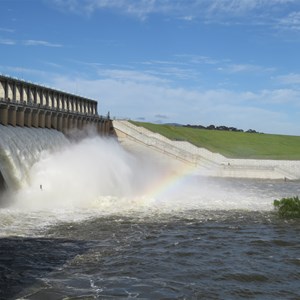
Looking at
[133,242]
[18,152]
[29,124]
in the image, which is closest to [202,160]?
[29,124]

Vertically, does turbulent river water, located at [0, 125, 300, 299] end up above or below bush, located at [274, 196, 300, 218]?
below

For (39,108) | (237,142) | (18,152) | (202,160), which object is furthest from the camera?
(237,142)

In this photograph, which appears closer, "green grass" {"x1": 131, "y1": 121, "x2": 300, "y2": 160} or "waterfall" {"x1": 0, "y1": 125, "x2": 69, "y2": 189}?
"waterfall" {"x1": 0, "y1": 125, "x2": 69, "y2": 189}

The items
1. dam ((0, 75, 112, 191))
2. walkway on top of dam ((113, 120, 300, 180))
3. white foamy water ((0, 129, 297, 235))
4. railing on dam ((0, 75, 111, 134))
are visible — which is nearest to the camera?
white foamy water ((0, 129, 297, 235))

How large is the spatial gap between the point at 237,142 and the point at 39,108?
5747 centimetres

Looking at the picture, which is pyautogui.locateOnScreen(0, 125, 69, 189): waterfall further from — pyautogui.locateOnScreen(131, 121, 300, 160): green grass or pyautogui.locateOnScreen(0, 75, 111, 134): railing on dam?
pyautogui.locateOnScreen(131, 121, 300, 160): green grass

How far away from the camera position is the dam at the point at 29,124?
31.0m

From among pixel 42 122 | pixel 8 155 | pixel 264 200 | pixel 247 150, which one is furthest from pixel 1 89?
pixel 247 150

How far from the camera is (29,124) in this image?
42.7m

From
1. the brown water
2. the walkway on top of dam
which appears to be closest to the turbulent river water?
the brown water

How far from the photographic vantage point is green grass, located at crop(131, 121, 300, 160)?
271 ft

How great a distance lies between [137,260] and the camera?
1753 centimetres

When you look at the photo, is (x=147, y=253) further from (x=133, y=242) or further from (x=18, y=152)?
(x=18, y=152)

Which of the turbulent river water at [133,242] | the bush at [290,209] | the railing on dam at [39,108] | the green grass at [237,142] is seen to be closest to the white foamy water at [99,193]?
the turbulent river water at [133,242]
